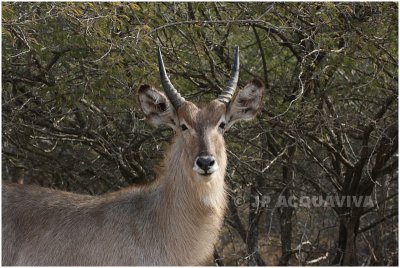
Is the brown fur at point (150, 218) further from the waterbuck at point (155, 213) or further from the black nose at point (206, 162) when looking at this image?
the black nose at point (206, 162)

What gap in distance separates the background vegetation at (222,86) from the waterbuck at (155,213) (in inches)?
44.4

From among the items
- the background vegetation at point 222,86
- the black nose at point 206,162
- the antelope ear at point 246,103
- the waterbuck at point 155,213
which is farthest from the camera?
the background vegetation at point 222,86

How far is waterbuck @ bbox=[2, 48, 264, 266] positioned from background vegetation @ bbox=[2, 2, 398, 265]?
113cm

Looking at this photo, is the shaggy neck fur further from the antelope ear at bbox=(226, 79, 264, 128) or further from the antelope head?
the antelope ear at bbox=(226, 79, 264, 128)

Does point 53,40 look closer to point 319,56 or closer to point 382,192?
point 319,56

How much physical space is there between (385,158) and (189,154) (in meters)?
3.95

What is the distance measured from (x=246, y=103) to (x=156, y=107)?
0.88m

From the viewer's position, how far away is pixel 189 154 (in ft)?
23.7

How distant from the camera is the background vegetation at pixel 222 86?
29.1ft

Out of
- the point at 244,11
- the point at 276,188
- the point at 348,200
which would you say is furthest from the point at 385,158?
the point at 244,11

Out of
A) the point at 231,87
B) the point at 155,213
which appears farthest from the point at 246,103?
the point at 155,213

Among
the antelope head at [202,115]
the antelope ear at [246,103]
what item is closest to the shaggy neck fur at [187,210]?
the antelope head at [202,115]

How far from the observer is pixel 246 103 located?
25.8 feet

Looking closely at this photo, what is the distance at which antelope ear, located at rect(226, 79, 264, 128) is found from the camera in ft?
25.2
